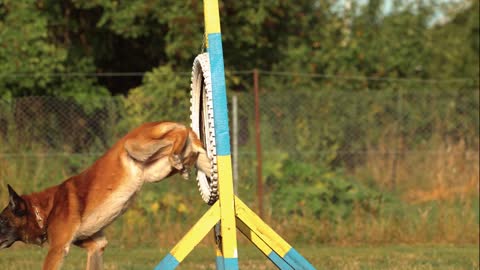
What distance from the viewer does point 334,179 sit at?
14562 mm

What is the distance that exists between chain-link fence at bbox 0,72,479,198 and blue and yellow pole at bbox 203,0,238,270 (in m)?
7.24

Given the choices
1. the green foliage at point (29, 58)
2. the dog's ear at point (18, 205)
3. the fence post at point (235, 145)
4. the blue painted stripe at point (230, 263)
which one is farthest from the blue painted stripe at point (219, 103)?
the green foliage at point (29, 58)

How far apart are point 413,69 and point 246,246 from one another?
8036mm

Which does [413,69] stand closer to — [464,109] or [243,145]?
[464,109]

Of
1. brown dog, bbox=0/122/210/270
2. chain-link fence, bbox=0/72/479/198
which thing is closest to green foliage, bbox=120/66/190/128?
chain-link fence, bbox=0/72/479/198

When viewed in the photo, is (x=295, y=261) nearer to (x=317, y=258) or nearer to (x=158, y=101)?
(x=317, y=258)

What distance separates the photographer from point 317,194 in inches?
563

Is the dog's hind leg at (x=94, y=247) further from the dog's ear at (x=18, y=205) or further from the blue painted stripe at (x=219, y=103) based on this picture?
the blue painted stripe at (x=219, y=103)

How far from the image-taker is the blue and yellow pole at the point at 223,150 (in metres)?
6.99

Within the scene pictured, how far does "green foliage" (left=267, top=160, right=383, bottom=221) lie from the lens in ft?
46.4

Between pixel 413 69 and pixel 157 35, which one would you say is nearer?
pixel 157 35

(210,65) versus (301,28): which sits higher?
(210,65)

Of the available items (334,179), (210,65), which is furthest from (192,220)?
(210,65)

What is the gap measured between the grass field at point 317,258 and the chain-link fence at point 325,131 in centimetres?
195
